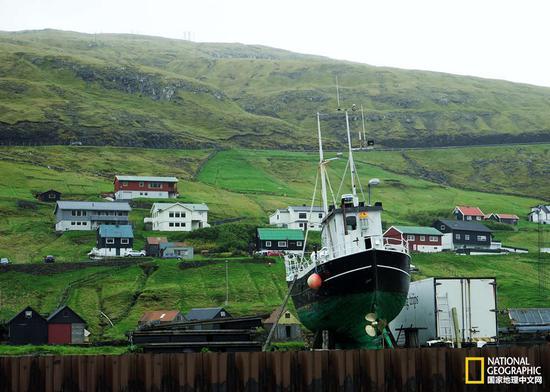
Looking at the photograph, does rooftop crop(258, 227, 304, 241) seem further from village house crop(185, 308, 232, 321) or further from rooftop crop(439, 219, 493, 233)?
village house crop(185, 308, 232, 321)

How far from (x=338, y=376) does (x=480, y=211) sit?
480 ft

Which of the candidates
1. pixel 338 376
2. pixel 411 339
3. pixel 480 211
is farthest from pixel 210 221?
pixel 338 376

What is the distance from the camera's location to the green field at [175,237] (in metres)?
97.6

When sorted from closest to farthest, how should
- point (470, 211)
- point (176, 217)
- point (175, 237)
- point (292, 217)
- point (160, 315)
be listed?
point (160, 315), point (175, 237), point (176, 217), point (292, 217), point (470, 211)

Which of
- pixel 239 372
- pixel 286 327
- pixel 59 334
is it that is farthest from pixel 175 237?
pixel 239 372

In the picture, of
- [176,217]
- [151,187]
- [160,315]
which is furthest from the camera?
[151,187]

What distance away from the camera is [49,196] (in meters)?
152

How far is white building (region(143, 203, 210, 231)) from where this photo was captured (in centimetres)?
14650

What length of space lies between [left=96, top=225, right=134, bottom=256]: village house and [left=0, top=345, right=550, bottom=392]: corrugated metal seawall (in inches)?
3642

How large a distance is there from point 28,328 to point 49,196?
243ft

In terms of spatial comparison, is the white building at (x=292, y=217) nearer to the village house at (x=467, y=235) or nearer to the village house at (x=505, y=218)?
the village house at (x=467, y=235)

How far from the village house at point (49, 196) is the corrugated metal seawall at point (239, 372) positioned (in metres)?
124

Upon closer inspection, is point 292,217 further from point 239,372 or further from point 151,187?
point 239,372

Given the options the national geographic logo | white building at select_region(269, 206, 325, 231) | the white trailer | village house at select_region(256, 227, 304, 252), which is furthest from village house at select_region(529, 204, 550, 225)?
the national geographic logo
